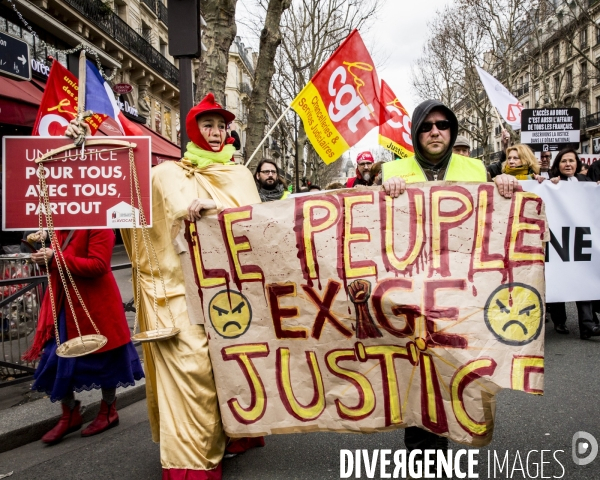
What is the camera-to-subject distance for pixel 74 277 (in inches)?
134

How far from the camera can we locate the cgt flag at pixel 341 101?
4715mm

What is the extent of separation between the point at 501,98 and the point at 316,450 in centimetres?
676

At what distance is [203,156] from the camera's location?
306 centimetres

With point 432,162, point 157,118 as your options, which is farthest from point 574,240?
point 157,118

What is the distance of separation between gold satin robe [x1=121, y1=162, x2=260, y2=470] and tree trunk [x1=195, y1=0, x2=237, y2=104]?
407 centimetres

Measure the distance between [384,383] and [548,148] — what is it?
9886mm

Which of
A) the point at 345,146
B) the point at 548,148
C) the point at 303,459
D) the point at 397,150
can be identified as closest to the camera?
the point at 303,459

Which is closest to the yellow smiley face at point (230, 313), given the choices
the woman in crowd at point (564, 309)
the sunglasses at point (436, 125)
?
the sunglasses at point (436, 125)

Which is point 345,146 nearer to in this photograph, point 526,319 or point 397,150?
point 397,150

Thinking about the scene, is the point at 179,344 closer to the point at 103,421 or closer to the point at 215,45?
the point at 103,421

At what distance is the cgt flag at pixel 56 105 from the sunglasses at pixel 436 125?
95.4 inches

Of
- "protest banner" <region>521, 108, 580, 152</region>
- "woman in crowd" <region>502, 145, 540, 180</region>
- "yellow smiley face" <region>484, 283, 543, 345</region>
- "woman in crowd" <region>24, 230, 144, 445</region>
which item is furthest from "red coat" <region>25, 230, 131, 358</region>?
"protest banner" <region>521, 108, 580, 152</region>

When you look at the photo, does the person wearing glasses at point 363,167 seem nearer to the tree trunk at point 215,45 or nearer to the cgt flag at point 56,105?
the tree trunk at point 215,45

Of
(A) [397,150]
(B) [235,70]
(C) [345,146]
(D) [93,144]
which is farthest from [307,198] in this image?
(B) [235,70]
